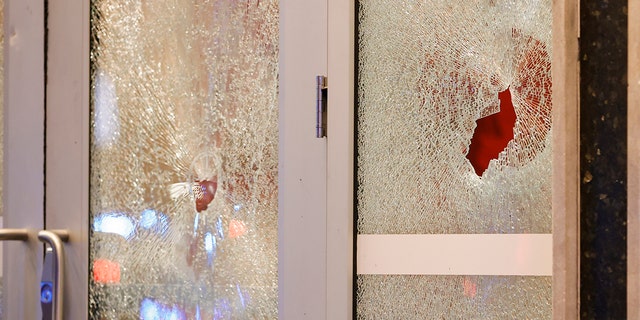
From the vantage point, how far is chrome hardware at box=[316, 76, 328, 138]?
1.73m

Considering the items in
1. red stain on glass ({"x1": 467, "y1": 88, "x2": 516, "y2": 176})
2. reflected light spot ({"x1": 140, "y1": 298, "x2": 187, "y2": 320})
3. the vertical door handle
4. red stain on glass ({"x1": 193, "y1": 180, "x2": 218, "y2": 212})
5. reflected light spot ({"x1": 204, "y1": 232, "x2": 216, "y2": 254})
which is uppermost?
red stain on glass ({"x1": 467, "y1": 88, "x2": 516, "y2": 176})

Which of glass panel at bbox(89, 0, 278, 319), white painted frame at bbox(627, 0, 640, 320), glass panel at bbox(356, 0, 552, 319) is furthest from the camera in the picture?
glass panel at bbox(89, 0, 278, 319)

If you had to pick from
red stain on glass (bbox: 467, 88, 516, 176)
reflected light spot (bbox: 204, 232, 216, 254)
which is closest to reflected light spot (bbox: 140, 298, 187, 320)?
reflected light spot (bbox: 204, 232, 216, 254)

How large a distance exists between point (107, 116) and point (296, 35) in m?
0.52

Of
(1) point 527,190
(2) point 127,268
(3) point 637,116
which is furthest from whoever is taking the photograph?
(2) point 127,268

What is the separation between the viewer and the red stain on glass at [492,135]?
169 cm

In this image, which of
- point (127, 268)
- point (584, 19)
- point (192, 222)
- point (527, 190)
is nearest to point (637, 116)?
point (584, 19)

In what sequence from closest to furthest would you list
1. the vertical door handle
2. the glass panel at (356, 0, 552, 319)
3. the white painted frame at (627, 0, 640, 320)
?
the white painted frame at (627, 0, 640, 320) < the glass panel at (356, 0, 552, 319) < the vertical door handle

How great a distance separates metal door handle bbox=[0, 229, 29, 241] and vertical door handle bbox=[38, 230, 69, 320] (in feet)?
0.19

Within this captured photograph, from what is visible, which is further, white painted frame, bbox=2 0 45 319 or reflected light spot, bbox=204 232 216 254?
white painted frame, bbox=2 0 45 319

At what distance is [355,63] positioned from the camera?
1734 millimetres

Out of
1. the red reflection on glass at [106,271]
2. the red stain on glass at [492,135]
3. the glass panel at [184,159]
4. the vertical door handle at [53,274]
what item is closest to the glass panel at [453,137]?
the red stain on glass at [492,135]

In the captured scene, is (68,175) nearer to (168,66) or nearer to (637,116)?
(168,66)

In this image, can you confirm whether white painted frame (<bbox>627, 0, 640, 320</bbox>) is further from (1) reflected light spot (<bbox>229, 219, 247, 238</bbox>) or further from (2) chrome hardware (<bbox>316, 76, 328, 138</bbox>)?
(1) reflected light spot (<bbox>229, 219, 247, 238</bbox>)
